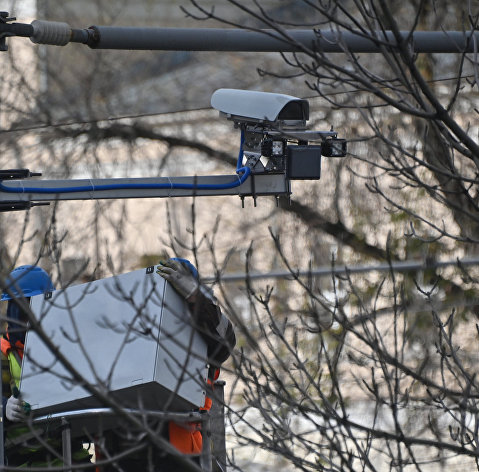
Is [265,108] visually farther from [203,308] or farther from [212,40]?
[203,308]

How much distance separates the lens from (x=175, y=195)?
5.52 meters

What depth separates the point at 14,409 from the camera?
18.4 ft

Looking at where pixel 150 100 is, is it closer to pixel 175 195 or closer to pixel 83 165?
pixel 83 165

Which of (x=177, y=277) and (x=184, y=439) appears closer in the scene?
(x=177, y=277)

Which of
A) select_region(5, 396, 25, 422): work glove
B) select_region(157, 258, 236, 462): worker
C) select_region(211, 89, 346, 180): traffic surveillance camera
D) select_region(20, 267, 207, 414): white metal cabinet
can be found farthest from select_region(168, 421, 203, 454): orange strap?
select_region(211, 89, 346, 180): traffic surveillance camera

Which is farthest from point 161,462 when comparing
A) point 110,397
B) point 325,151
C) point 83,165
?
point 83,165

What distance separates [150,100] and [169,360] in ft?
39.7

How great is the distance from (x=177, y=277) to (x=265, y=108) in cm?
91

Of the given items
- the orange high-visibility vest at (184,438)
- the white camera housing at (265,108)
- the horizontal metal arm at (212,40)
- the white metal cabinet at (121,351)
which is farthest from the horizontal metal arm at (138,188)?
the orange high-visibility vest at (184,438)

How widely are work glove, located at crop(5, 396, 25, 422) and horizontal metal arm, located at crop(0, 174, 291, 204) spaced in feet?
3.27

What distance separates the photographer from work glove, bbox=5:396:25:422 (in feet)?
18.2

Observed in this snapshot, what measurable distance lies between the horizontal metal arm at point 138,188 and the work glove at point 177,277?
33cm

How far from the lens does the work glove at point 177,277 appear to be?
5.28m

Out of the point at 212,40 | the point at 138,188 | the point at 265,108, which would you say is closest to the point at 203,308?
the point at 138,188
